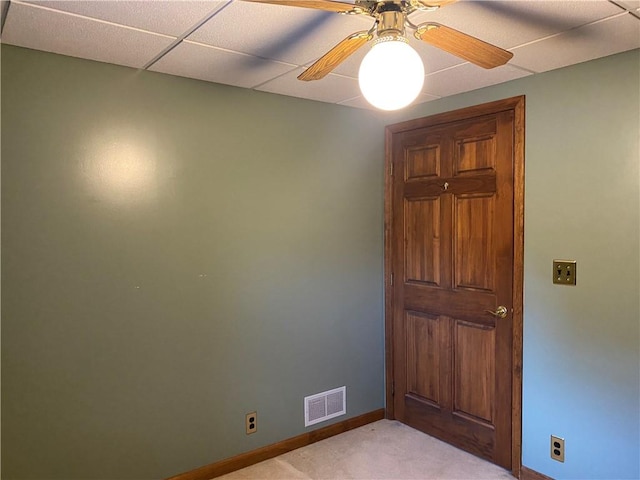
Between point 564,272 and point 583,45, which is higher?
point 583,45

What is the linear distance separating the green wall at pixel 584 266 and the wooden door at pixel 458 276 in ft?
0.35

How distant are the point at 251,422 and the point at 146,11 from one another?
7.33ft

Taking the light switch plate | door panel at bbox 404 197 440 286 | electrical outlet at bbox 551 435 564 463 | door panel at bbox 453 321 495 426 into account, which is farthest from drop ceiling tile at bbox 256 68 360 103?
electrical outlet at bbox 551 435 564 463

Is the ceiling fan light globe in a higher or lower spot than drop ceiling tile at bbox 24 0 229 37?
lower

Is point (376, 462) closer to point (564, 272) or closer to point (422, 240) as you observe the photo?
point (422, 240)

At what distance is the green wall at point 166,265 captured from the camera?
212 cm

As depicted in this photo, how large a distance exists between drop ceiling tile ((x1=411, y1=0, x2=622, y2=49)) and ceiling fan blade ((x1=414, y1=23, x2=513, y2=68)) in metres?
0.22

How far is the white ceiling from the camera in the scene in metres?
1.70

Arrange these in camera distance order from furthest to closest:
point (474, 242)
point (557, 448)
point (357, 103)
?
point (357, 103) < point (474, 242) < point (557, 448)

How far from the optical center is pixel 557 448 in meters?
2.46

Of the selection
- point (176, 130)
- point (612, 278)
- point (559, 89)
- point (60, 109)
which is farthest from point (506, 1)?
point (60, 109)

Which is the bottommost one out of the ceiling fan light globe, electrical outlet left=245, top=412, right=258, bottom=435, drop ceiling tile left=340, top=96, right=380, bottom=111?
electrical outlet left=245, top=412, right=258, bottom=435

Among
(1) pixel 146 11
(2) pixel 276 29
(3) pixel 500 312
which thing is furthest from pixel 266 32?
(3) pixel 500 312

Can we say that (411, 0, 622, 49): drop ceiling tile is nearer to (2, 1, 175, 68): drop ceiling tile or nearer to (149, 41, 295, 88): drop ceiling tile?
(149, 41, 295, 88): drop ceiling tile
